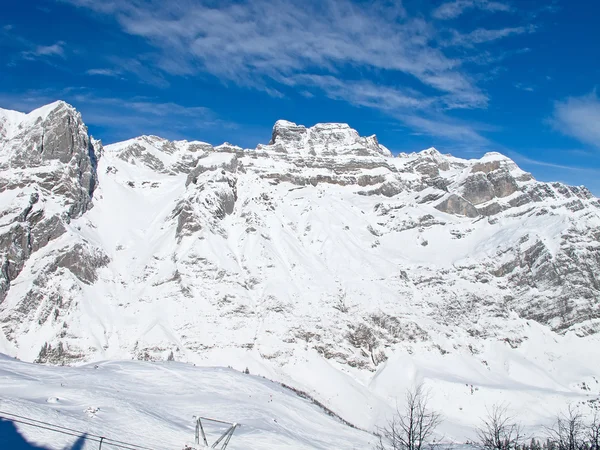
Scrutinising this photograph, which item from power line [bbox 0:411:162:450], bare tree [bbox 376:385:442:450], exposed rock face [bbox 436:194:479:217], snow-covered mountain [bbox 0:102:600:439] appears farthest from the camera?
exposed rock face [bbox 436:194:479:217]

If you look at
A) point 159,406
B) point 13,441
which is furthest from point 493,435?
point 13,441

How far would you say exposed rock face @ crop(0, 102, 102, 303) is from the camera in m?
112

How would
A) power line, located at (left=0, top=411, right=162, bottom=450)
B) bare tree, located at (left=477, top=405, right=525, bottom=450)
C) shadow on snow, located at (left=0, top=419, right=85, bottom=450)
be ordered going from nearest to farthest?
shadow on snow, located at (left=0, top=419, right=85, bottom=450) < power line, located at (left=0, top=411, right=162, bottom=450) < bare tree, located at (left=477, top=405, right=525, bottom=450)

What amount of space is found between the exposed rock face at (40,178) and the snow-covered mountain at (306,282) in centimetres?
Result: 41

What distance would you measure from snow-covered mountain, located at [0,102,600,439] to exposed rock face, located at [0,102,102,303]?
411 mm

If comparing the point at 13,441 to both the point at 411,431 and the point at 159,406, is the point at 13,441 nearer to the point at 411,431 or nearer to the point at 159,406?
the point at 159,406

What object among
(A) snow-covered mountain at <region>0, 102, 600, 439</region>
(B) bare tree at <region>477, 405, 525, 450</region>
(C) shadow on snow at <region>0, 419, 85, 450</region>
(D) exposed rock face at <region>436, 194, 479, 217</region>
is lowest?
(C) shadow on snow at <region>0, 419, 85, 450</region>

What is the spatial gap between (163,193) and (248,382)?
112661mm

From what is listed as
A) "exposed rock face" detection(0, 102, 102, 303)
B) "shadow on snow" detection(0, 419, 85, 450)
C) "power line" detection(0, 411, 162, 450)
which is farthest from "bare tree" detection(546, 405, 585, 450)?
"exposed rock face" detection(0, 102, 102, 303)

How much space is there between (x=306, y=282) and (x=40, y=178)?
225 feet

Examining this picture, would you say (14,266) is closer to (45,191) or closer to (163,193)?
(45,191)

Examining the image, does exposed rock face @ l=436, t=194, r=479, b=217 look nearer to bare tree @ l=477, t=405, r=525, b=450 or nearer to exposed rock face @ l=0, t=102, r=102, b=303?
bare tree @ l=477, t=405, r=525, b=450

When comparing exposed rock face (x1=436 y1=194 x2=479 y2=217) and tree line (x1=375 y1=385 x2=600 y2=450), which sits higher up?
exposed rock face (x1=436 y1=194 x2=479 y2=217)

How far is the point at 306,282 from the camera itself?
12031 cm
